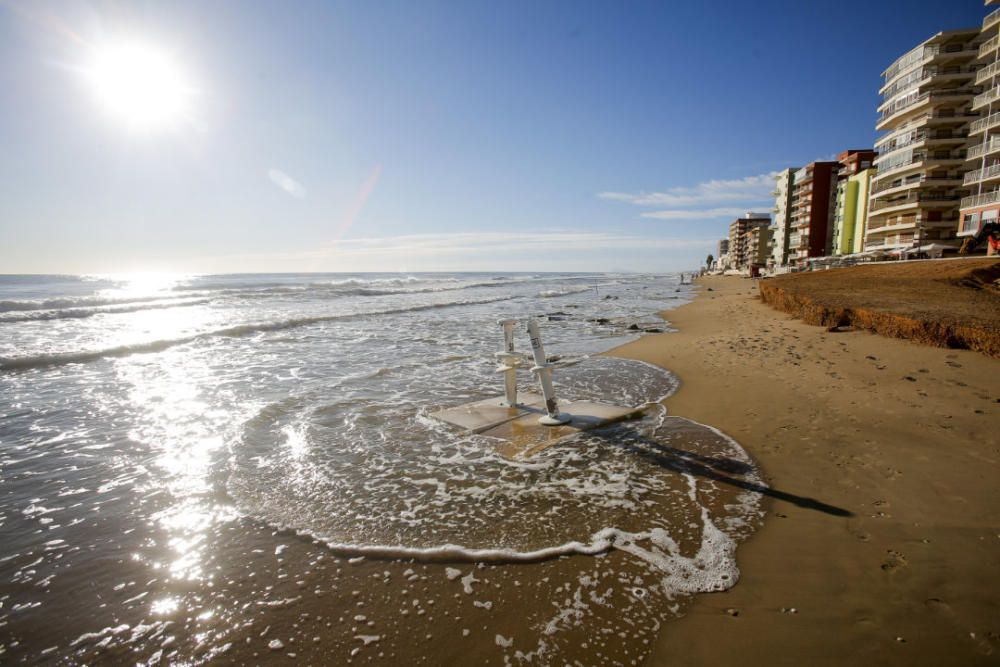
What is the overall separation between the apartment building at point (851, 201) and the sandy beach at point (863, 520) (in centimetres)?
6850

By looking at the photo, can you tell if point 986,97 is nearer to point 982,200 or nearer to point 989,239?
point 982,200

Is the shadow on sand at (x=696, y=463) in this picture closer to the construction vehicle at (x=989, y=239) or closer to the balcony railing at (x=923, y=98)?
Result: the construction vehicle at (x=989, y=239)

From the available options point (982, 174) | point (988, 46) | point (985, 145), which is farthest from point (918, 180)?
point (988, 46)

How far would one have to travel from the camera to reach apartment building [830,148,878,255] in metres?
61.4

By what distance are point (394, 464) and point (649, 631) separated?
3.26m

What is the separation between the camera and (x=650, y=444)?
17.7 ft

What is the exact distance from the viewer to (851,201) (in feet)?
213

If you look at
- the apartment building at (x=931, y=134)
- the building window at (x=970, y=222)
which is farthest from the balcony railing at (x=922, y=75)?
the building window at (x=970, y=222)

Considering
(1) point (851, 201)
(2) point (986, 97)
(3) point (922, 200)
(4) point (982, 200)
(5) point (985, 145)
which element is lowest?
(4) point (982, 200)

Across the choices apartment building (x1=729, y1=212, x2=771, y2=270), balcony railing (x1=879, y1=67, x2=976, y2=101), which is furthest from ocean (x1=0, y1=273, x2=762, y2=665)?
apartment building (x1=729, y1=212, x2=771, y2=270)

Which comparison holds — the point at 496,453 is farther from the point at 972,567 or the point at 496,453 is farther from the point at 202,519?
the point at 972,567

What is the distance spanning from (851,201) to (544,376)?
81424mm

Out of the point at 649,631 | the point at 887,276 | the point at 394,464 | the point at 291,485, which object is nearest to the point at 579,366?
the point at 394,464

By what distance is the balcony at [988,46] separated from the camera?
38.2m
